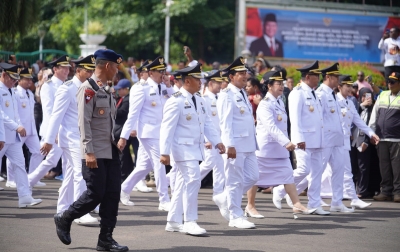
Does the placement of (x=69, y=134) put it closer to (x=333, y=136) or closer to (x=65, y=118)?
(x=65, y=118)

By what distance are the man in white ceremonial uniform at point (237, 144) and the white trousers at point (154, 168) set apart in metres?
1.51

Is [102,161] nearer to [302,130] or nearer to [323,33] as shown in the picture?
[302,130]

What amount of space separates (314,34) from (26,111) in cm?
1706

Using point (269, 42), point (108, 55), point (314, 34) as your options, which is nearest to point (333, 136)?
point (108, 55)

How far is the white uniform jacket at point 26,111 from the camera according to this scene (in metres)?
15.3

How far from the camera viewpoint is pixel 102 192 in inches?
357

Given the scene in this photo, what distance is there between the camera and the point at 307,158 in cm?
1262

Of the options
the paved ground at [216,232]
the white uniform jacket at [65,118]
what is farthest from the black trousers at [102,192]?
the white uniform jacket at [65,118]

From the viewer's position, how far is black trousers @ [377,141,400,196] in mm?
15184

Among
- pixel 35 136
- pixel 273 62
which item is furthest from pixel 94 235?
pixel 273 62

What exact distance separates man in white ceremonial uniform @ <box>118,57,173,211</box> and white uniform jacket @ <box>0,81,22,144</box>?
67.8 inches

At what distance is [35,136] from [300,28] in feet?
53.9

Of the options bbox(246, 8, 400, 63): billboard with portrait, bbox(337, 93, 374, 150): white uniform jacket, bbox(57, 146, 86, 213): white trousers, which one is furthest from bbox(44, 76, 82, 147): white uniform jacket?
bbox(246, 8, 400, 63): billboard with portrait

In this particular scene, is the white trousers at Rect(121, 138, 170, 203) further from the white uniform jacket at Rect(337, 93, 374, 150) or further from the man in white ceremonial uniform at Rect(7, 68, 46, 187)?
the white uniform jacket at Rect(337, 93, 374, 150)
